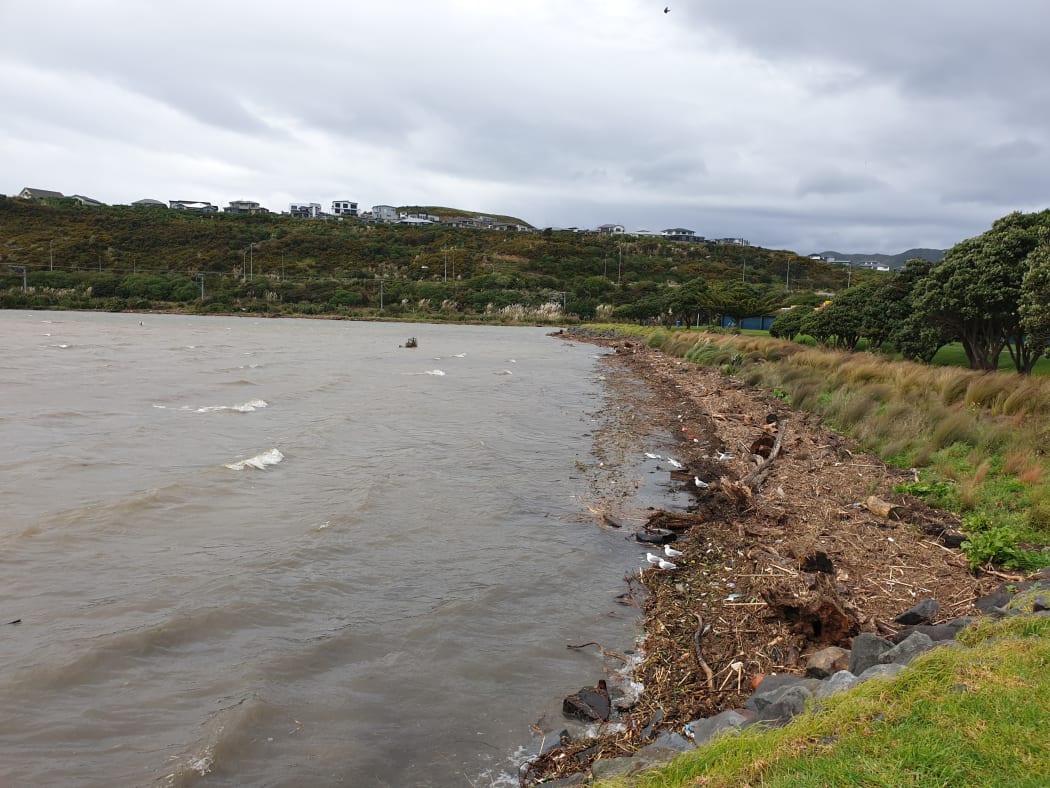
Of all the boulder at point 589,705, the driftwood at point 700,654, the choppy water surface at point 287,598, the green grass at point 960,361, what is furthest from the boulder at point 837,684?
the green grass at point 960,361

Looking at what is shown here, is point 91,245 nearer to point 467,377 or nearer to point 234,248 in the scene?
point 234,248

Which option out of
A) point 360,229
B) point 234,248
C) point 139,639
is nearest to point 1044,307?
point 139,639

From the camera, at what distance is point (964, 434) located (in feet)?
36.7

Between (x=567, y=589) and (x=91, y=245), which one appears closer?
(x=567, y=589)

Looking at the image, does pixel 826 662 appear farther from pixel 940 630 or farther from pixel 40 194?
pixel 40 194

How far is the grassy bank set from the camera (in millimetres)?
7562

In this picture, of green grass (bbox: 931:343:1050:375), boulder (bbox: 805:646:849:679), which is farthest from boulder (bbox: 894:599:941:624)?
green grass (bbox: 931:343:1050:375)

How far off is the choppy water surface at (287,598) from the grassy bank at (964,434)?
164 inches

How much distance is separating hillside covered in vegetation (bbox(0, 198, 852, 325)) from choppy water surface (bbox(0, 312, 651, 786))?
200 feet

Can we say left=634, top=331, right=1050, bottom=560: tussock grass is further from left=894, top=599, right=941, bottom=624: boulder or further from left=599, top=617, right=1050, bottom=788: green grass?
left=599, top=617, right=1050, bottom=788: green grass

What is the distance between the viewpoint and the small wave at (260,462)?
12.3m

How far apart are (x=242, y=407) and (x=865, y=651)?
17750 mm

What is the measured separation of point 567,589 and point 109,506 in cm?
681

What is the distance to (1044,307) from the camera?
45.8 feet
